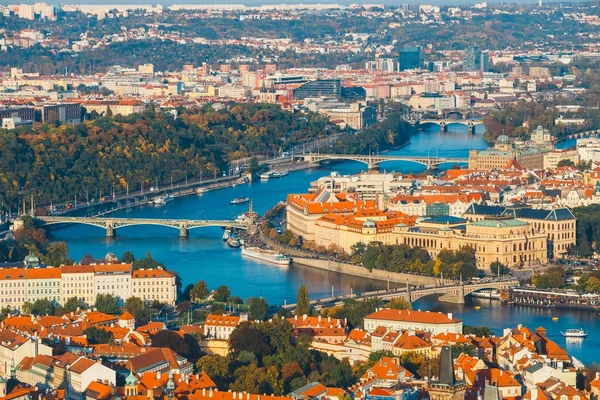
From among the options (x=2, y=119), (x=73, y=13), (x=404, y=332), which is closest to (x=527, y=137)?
(x=2, y=119)

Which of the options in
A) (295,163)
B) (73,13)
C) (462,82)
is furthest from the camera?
(73,13)

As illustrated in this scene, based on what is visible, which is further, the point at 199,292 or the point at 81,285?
the point at 199,292

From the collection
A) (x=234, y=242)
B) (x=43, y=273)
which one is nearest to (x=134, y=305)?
(x=43, y=273)

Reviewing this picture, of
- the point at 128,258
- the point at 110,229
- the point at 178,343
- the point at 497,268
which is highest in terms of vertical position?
the point at 178,343

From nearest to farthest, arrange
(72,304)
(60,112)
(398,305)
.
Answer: (398,305) < (72,304) < (60,112)

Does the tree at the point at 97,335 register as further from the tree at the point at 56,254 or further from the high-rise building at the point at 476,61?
the high-rise building at the point at 476,61

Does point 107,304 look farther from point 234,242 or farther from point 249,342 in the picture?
point 234,242

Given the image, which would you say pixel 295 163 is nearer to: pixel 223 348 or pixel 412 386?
pixel 223 348
